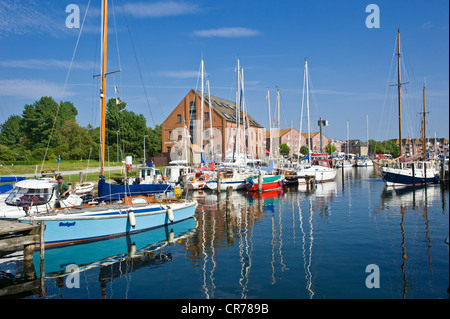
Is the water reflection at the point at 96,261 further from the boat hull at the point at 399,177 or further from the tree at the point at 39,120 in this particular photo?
the tree at the point at 39,120

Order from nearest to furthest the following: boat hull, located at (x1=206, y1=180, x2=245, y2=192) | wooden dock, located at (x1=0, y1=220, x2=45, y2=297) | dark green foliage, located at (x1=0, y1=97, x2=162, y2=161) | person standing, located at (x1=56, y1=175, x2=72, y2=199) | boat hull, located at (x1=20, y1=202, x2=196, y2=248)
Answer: wooden dock, located at (x1=0, y1=220, x2=45, y2=297), boat hull, located at (x1=20, y1=202, x2=196, y2=248), person standing, located at (x1=56, y1=175, x2=72, y2=199), boat hull, located at (x1=206, y1=180, x2=245, y2=192), dark green foliage, located at (x1=0, y1=97, x2=162, y2=161)

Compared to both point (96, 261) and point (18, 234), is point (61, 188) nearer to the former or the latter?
point (18, 234)

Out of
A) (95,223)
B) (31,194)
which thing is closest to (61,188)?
(31,194)

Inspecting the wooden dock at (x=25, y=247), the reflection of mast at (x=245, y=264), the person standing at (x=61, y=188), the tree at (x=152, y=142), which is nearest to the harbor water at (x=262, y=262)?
the reflection of mast at (x=245, y=264)

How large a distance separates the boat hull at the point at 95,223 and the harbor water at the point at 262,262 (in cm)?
42

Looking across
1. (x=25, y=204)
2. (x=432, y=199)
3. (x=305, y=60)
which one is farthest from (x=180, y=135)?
(x=25, y=204)

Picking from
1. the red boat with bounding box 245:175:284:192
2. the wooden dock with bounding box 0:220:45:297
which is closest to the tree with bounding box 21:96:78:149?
the red boat with bounding box 245:175:284:192

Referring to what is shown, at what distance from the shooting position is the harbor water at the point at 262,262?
35.3 ft

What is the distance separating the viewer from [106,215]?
16797 millimetres

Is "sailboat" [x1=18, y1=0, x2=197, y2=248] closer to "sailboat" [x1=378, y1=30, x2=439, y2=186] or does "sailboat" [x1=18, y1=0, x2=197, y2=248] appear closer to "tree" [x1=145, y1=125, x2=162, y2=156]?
"sailboat" [x1=378, y1=30, x2=439, y2=186]

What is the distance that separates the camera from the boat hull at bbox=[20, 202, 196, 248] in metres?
15.5

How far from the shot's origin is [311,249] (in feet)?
50.0

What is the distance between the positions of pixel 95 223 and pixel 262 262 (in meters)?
8.33

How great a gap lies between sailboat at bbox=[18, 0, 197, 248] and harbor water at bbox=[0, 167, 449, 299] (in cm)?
49
